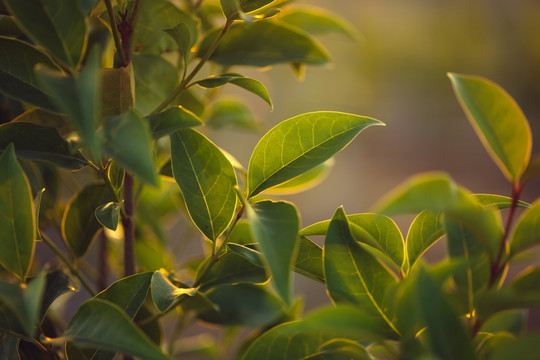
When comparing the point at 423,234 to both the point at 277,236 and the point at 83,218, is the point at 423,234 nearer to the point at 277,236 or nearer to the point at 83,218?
the point at 277,236

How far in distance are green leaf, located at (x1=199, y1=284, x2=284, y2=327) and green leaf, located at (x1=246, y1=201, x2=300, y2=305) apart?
0.58ft

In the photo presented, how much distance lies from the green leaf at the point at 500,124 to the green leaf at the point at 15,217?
24 centimetres

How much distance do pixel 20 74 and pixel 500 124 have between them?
287 mm

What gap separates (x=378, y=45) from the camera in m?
5.66

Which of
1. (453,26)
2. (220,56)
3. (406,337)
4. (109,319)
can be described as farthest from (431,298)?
(453,26)

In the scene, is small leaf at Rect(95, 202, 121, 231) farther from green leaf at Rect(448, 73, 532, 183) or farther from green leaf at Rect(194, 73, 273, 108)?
green leaf at Rect(448, 73, 532, 183)

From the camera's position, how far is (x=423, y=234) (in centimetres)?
30

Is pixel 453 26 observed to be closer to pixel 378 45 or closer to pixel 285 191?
pixel 378 45

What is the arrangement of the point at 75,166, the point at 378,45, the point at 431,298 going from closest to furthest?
the point at 431,298, the point at 75,166, the point at 378,45

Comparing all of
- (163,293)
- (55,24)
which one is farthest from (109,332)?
(55,24)

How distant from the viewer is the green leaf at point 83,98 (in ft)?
0.69

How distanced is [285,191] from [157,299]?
0.59 feet

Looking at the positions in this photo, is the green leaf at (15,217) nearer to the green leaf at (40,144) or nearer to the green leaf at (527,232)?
the green leaf at (40,144)

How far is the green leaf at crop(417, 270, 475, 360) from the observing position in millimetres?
210
